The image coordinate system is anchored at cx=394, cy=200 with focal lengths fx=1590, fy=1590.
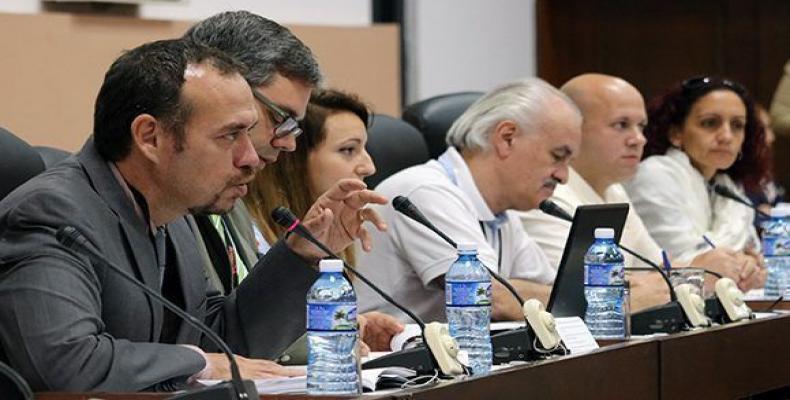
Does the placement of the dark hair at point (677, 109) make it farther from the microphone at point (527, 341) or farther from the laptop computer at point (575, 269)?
the microphone at point (527, 341)

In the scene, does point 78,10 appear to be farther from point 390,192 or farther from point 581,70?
point 581,70

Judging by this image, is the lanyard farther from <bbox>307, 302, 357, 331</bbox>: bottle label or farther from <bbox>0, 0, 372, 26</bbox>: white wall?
<bbox>307, 302, 357, 331</bbox>: bottle label

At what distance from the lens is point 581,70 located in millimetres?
7543

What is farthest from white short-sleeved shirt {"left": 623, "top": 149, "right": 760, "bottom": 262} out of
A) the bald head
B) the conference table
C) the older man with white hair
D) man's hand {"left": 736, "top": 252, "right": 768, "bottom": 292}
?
the conference table

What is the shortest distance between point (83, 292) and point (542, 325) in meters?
0.87

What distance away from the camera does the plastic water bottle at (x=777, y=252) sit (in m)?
4.28

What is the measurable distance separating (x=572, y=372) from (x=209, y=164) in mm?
723

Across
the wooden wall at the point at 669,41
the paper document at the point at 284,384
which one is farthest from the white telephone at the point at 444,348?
the wooden wall at the point at 669,41

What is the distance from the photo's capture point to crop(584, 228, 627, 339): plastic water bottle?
323 cm

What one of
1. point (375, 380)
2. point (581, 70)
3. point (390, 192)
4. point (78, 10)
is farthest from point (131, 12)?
point (581, 70)

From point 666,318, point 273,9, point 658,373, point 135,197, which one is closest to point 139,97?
point 135,197

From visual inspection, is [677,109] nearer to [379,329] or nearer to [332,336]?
[379,329]

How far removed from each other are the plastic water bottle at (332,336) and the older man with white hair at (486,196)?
4.37ft

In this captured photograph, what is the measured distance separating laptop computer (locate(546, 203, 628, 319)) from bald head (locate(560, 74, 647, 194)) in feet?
4.86
